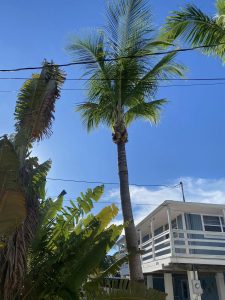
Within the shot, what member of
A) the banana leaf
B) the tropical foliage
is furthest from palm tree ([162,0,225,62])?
the banana leaf

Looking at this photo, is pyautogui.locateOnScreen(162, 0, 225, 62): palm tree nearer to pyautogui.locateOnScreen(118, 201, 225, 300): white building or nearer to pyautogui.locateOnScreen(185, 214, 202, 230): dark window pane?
pyautogui.locateOnScreen(118, 201, 225, 300): white building

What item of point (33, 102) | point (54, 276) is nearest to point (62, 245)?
point (54, 276)

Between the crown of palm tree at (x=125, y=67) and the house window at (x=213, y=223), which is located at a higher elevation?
the crown of palm tree at (x=125, y=67)

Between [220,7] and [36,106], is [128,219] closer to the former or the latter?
[36,106]

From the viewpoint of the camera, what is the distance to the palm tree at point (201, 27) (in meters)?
10.2

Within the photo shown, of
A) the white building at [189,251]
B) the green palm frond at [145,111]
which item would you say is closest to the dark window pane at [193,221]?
the white building at [189,251]

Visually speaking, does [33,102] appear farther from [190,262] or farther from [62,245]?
[190,262]

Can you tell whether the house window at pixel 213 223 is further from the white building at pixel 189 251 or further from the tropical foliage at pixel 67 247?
the tropical foliage at pixel 67 247

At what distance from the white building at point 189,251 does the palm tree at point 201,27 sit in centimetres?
948

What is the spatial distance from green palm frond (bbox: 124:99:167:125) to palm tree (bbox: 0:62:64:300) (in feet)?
12.6

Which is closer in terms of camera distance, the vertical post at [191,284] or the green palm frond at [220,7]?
the green palm frond at [220,7]

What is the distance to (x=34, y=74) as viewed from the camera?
9.14 meters

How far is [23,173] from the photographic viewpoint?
7656 millimetres

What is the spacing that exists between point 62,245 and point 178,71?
22.7 ft
